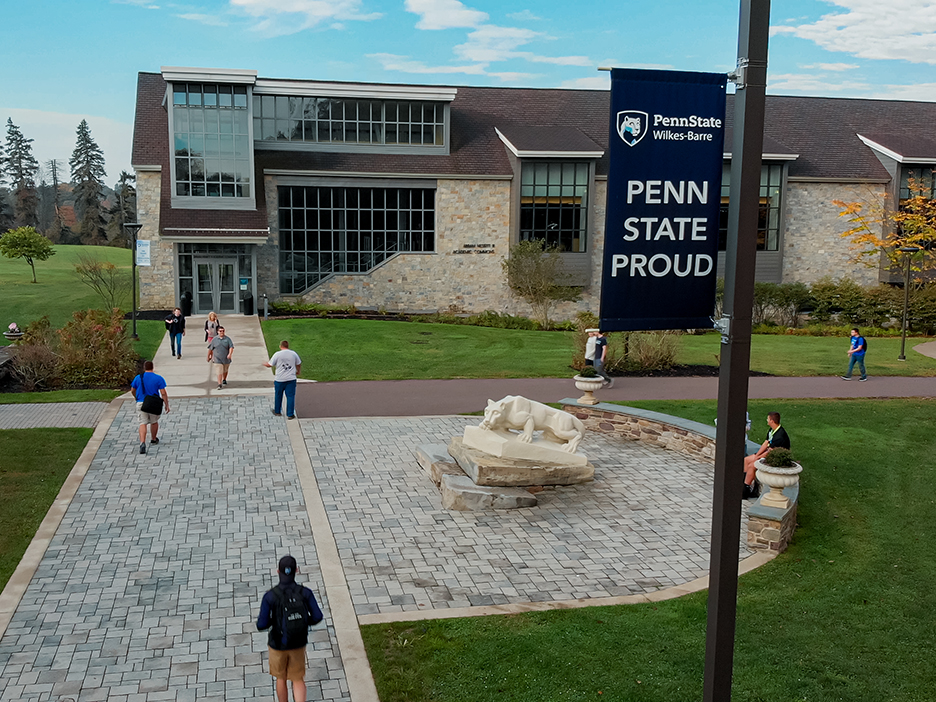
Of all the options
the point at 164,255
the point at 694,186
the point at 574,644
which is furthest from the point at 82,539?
the point at 164,255

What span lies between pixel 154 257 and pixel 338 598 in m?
30.9

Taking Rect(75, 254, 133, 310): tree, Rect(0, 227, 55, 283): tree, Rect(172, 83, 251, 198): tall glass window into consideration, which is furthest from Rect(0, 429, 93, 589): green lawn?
Rect(0, 227, 55, 283): tree

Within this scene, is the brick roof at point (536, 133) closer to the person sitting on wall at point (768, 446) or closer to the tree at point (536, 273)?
the tree at point (536, 273)

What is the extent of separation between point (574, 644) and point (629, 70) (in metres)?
5.10

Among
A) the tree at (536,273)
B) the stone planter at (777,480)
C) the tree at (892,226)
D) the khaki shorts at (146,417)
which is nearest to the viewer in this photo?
the stone planter at (777,480)

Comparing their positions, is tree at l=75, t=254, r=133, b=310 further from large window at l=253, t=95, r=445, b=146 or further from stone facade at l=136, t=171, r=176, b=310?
large window at l=253, t=95, r=445, b=146

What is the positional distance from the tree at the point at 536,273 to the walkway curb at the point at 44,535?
23.7m

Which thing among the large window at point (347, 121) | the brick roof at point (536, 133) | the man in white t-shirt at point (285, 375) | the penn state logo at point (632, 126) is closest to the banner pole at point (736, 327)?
the penn state logo at point (632, 126)

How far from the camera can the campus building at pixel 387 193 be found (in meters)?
36.0

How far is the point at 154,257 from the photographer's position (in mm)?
36375

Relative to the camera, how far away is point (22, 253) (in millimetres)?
49844

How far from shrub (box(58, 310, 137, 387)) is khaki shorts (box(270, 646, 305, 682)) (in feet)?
53.8

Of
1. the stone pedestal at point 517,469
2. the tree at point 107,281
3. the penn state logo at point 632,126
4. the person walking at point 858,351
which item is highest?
the penn state logo at point 632,126

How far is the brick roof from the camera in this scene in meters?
38.0
